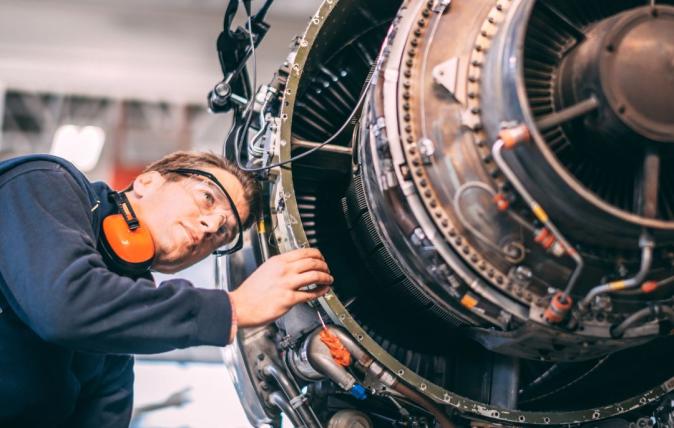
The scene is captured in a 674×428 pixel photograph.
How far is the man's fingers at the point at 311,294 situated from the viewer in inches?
77.6

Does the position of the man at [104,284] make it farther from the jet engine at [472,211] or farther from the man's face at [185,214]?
the jet engine at [472,211]

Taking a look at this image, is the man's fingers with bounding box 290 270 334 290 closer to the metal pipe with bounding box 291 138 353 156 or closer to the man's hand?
the man's hand

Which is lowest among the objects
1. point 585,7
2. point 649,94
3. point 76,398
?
point 76,398

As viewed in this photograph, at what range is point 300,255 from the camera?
6.61 ft

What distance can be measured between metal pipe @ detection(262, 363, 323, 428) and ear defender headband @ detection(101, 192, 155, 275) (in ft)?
1.69

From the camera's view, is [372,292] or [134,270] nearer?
[134,270]

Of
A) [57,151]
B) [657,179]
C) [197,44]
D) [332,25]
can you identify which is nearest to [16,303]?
[332,25]

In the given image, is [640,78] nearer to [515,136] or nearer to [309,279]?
[515,136]

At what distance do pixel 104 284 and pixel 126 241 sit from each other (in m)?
0.35

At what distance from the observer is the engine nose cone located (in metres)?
1.61

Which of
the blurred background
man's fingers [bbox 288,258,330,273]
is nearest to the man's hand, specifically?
man's fingers [bbox 288,258,330,273]

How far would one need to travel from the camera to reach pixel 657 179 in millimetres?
1648

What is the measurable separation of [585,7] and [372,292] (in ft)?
3.31

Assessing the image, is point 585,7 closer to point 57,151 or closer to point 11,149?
point 57,151
